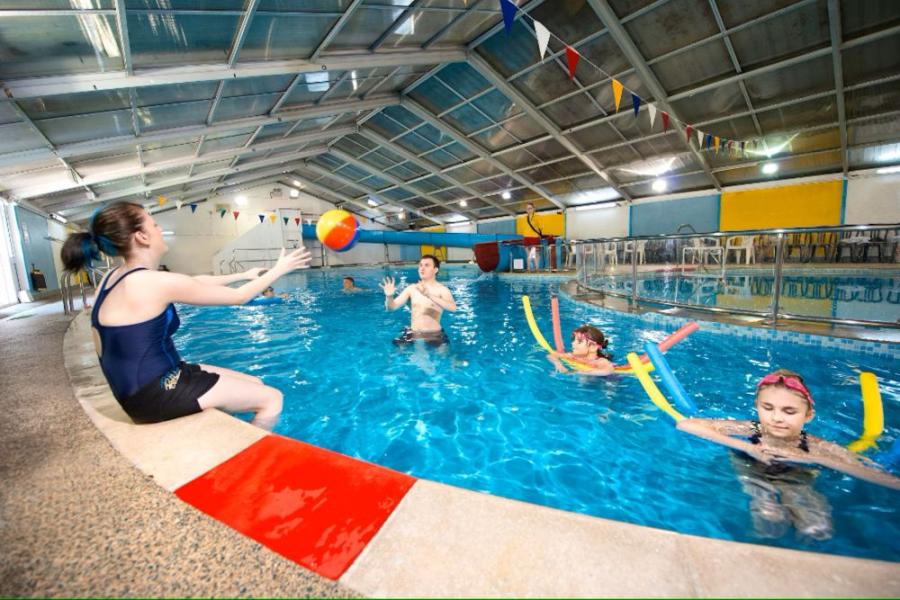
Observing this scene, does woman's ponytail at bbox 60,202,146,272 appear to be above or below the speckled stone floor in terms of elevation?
above

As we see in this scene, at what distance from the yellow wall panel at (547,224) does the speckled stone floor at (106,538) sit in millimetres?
23248

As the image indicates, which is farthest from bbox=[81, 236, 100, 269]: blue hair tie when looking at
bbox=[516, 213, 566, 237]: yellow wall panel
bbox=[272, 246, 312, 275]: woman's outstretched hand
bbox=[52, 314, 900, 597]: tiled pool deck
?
bbox=[516, 213, 566, 237]: yellow wall panel

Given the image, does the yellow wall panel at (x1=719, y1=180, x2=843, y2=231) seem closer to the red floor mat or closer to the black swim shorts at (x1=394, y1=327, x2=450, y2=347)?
the black swim shorts at (x1=394, y1=327, x2=450, y2=347)

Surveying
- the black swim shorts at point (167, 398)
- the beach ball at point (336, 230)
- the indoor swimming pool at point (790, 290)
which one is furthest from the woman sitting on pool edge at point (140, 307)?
the indoor swimming pool at point (790, 290)

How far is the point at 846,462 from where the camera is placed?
198 centimetres

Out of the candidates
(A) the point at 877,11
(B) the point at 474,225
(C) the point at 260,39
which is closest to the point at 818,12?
(A) the point at 877,11

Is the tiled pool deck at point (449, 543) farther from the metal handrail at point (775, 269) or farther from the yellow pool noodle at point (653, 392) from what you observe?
the metal handrail at point (775, 269)

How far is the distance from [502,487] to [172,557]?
1.69 metres

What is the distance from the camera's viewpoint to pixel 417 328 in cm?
524

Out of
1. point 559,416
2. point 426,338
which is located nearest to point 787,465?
point 559,416

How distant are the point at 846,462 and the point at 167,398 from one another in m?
3.64

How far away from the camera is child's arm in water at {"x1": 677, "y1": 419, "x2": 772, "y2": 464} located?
220 centimetres

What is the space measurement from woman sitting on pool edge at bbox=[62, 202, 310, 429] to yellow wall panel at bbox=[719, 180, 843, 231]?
20354mm

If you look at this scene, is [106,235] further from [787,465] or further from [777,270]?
[777,270]
